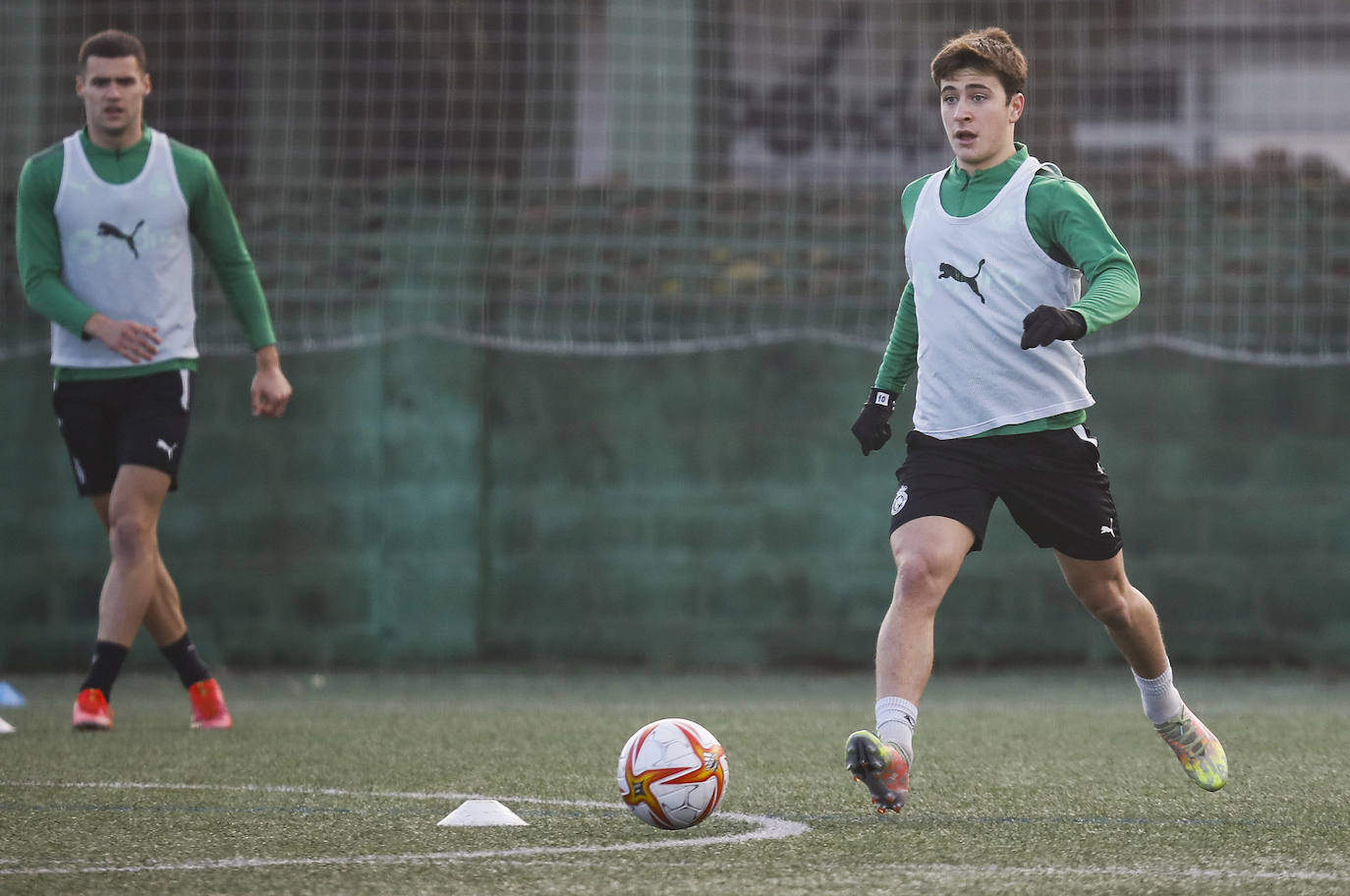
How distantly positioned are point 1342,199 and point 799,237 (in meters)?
3.05

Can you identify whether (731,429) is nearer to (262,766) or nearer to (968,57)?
(262,766)

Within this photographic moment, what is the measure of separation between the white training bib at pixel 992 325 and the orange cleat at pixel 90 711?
3.44m

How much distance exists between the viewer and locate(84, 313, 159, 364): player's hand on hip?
6.73m

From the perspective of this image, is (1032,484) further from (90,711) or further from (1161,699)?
(90,711)

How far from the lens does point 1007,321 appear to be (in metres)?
4.82

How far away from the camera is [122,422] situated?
22.8ft

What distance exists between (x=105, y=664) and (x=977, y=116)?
376 centimetres

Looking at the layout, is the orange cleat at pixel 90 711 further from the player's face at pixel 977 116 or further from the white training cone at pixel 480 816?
the player's face at pixel 977 116

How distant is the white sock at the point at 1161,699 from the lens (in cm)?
511

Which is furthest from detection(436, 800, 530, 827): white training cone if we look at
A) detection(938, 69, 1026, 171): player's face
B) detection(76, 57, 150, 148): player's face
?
detection(76, 57, 150, 148): player's face

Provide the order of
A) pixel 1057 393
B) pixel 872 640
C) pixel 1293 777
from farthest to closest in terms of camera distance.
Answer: pixel 872 640 < pixel 1293 777 < pixel 1057 393

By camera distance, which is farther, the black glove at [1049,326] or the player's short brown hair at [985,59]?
the player's short brown hair at [985,59]

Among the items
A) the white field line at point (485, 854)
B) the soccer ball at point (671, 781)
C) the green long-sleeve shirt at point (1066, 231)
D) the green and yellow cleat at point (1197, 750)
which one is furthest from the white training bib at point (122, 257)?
the green and yellow cleat at point (1197, 750)

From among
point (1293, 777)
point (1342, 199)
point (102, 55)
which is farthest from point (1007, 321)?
point (1342, 199)
